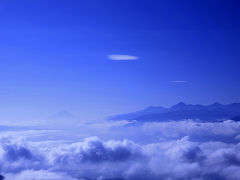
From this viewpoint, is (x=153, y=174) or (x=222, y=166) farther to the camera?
(x=153, y=174)

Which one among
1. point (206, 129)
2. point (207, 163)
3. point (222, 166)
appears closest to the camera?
point (222, 166)

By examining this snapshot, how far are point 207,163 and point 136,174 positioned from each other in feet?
235

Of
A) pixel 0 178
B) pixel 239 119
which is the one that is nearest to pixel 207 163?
pixel 239 119

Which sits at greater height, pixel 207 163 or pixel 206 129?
pixel 206 129

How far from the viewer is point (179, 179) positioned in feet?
473

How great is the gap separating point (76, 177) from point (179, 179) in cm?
7594

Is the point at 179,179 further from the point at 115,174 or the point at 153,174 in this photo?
the point at 115,174

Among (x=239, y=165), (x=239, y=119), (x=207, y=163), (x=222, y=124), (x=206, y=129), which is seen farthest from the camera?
(x=206, y=129)

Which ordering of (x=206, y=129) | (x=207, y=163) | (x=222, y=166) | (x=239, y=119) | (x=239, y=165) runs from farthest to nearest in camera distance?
(x=206, y=129), (x=239, y=119), (x=207, y=163), (x=222, y=166), (x=239, y=165)

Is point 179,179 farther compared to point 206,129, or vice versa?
point 206,129

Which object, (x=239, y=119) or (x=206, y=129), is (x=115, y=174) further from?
(x=239, y=119)

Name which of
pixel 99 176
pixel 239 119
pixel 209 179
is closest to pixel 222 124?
pixel 239 119

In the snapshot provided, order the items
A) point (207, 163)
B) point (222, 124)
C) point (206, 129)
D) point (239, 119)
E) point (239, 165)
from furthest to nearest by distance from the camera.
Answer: point (206, 129) < point (222, 124) < point (239, 119) < point (207, 163) < point (239, 165)

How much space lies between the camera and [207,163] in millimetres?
139750
